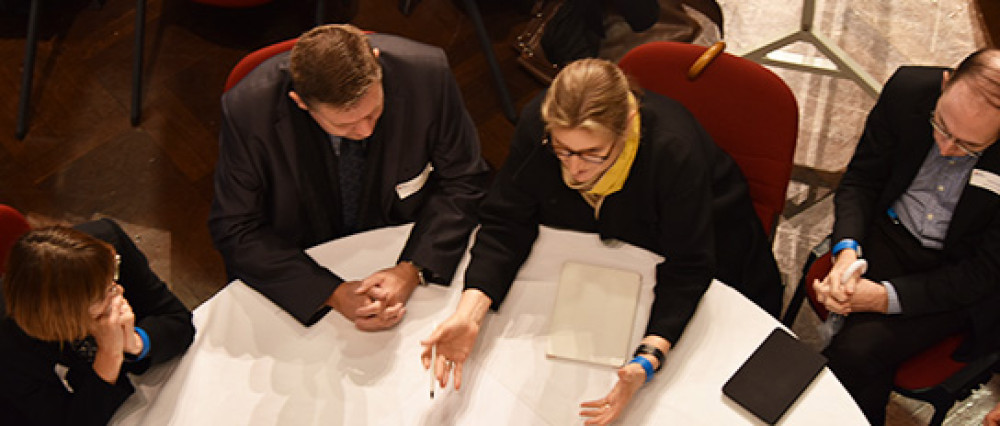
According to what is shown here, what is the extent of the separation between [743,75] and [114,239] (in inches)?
62.7

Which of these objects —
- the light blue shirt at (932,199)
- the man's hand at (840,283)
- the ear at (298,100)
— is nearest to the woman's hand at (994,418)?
the light blue shirt at (932,199)

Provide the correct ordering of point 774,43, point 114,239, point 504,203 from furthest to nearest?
point 774,43 < point 504,203 < point 114,239

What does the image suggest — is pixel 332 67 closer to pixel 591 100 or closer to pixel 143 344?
pixel 591 100

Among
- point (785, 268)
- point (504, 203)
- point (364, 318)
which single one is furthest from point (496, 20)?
point (364, 318)

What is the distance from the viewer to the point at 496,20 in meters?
4.14

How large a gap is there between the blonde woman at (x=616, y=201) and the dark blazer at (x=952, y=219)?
38 cm

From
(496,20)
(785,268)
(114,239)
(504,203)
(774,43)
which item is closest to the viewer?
(114,239)

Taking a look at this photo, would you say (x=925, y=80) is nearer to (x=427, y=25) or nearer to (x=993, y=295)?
(x=993, y=295)

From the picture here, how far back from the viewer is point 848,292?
2.56 meters

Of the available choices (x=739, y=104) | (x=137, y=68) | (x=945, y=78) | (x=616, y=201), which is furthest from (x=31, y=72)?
(x=945, y=78)

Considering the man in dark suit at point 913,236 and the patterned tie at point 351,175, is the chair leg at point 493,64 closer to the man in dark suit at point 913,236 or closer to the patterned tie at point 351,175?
the patterned tie at point 351,175

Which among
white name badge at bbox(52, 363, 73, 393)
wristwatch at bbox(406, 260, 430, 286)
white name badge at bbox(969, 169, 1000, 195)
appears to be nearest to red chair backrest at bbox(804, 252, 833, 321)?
white name badge at bbox(969, 169, 1000, 195)

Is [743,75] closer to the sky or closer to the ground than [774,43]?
closer to the sky

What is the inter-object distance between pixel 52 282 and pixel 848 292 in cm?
→ 188
